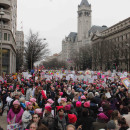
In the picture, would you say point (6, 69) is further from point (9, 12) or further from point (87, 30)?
point (87, 30)

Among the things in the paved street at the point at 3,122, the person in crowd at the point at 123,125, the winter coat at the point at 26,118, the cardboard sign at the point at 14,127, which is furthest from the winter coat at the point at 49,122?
the paved street at the point at 3,122

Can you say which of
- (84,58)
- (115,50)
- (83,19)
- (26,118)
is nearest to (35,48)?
(115,50)

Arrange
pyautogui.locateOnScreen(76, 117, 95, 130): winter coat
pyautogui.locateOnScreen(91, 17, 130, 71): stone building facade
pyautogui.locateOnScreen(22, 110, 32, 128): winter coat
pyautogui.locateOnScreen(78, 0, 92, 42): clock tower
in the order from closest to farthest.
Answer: pyautogui.locateOnScreen(76, 117, 95, 130): winter coat < pyautogui.locateOnScreen(22, 110, 32, 128): winter coat < pyautogui.locateOnScreen(91, 17, 130, 71): stone building facade < pyautogui.locateOnScreen(78, 0, 92, 42): clock tower

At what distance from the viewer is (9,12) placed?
3816 centimetres

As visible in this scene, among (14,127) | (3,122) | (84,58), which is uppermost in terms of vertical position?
(84,58)

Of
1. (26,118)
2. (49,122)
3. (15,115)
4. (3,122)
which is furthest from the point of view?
(3,122)

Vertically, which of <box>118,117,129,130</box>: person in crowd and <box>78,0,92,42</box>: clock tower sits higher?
<box>78,0,92,42</box>: clock tower

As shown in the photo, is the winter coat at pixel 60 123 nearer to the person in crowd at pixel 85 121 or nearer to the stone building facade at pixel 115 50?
the person in crowd at pixel 85 121

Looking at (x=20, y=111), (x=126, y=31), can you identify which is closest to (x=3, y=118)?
(x=20, y=111)

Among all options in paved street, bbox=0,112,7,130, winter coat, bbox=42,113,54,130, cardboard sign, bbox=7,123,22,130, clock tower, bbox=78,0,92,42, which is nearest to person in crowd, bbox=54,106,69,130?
winter coat, bbox=42,113,54,130

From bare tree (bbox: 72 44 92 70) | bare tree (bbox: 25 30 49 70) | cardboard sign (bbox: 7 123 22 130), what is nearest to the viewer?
cardboard sign (bbox: 7 123 22 130)

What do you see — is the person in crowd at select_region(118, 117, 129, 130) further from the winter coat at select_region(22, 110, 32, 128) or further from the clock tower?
the clock tower

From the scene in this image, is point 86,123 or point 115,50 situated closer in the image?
point 86,123

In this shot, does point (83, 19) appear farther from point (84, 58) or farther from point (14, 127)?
point (14, 127)
